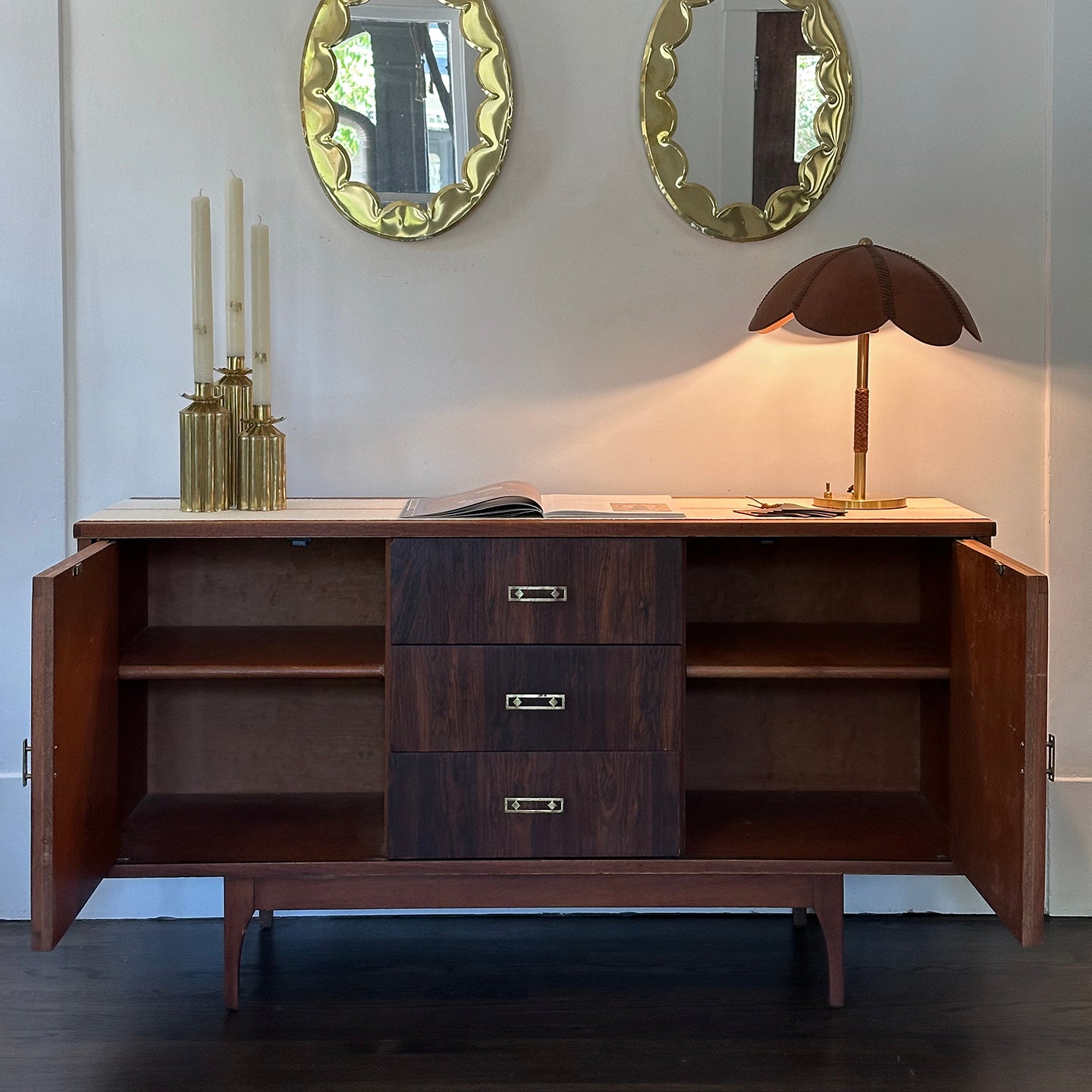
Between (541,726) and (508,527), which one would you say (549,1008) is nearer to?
(541,726)

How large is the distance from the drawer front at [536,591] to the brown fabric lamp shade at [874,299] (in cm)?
48

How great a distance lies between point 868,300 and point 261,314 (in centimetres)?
110

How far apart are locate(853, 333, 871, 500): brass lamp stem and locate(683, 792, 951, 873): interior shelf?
616mm

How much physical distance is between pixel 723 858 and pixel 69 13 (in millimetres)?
2087

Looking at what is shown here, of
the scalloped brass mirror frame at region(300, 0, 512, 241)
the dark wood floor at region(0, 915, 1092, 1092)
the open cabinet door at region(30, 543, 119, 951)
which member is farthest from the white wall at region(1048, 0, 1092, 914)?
the open cabinet door at region(30, 543, 119, 951)

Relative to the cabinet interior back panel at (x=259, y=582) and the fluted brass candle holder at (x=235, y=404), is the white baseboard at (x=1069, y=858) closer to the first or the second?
the cabinet interior back panel at (x=259, y=582)

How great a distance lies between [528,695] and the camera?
6.70 feet

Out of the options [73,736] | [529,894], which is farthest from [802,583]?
[73,736]

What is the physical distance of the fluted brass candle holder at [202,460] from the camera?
6.97 ft

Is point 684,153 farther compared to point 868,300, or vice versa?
point 684,153

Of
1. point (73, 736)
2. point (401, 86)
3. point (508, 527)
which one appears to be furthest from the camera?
point (401, 86)

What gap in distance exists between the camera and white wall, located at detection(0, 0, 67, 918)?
2.38 meters

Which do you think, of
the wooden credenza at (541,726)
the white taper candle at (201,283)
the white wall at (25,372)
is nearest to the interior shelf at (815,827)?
the wooden credenza at (541,726)

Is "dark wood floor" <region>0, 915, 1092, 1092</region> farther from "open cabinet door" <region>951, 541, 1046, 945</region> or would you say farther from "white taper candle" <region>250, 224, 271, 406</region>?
"white taper candle" <region>250, 224, 271, 406</region>
